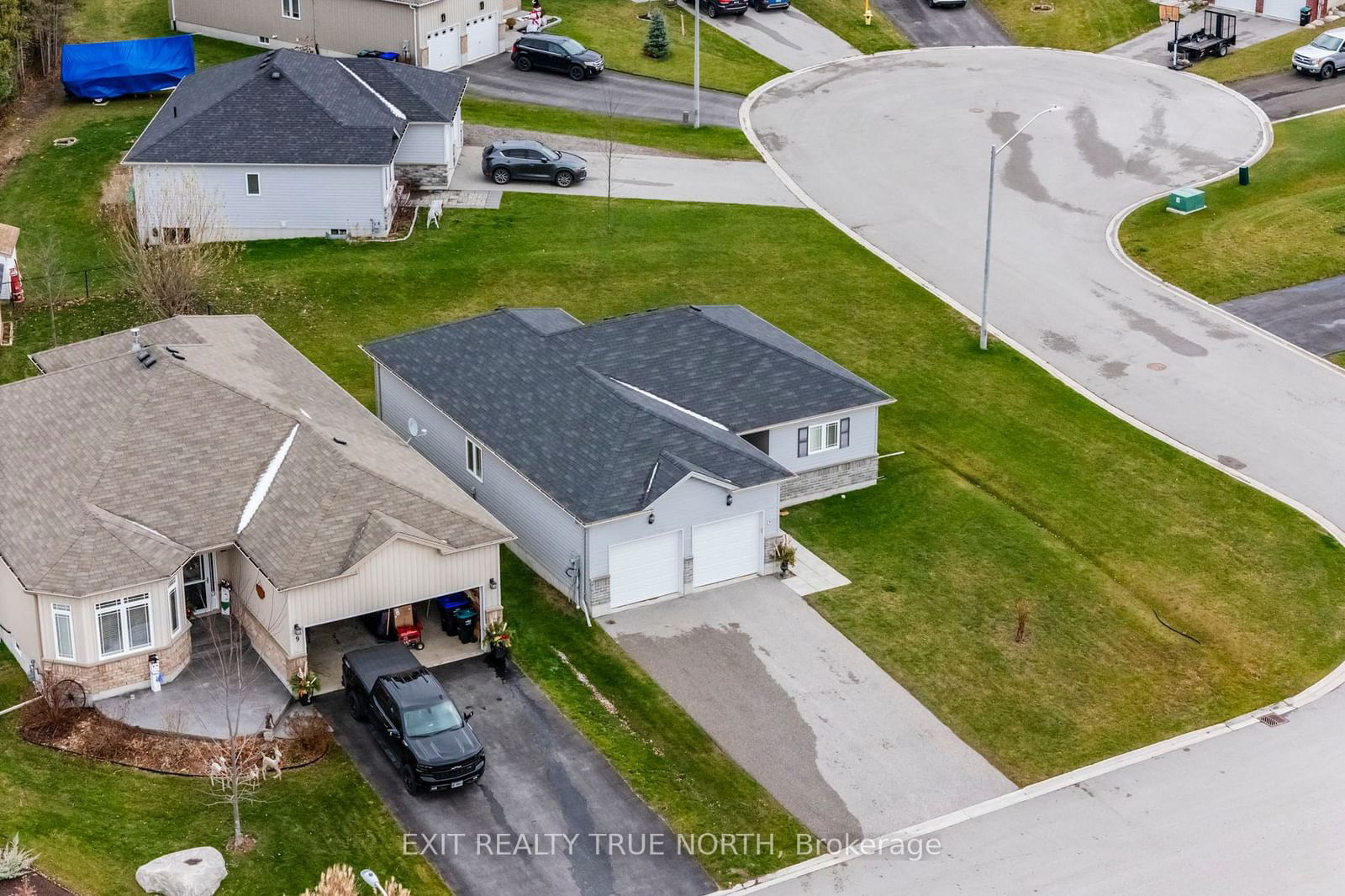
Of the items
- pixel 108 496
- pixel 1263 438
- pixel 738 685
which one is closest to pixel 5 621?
pixel 108 496

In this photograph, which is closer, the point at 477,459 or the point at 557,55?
the point at 477,459

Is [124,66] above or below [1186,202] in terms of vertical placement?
above

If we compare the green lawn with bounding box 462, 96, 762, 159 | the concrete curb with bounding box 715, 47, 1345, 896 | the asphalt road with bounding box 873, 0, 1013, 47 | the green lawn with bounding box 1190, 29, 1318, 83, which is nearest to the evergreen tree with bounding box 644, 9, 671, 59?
the concrete curb with bounding box 715, 47, 1345, 896

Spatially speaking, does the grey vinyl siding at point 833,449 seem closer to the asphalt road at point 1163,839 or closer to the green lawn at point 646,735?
the green lawn at point 646,735

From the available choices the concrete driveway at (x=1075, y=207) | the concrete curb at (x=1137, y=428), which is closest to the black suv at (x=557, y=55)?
the concrete curb at (x=1137, y=428)

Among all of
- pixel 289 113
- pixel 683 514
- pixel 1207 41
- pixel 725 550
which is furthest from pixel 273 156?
pixel 1207 41

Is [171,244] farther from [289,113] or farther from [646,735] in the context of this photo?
[646,735]

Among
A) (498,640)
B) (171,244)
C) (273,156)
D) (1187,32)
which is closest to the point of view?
(498,640)
